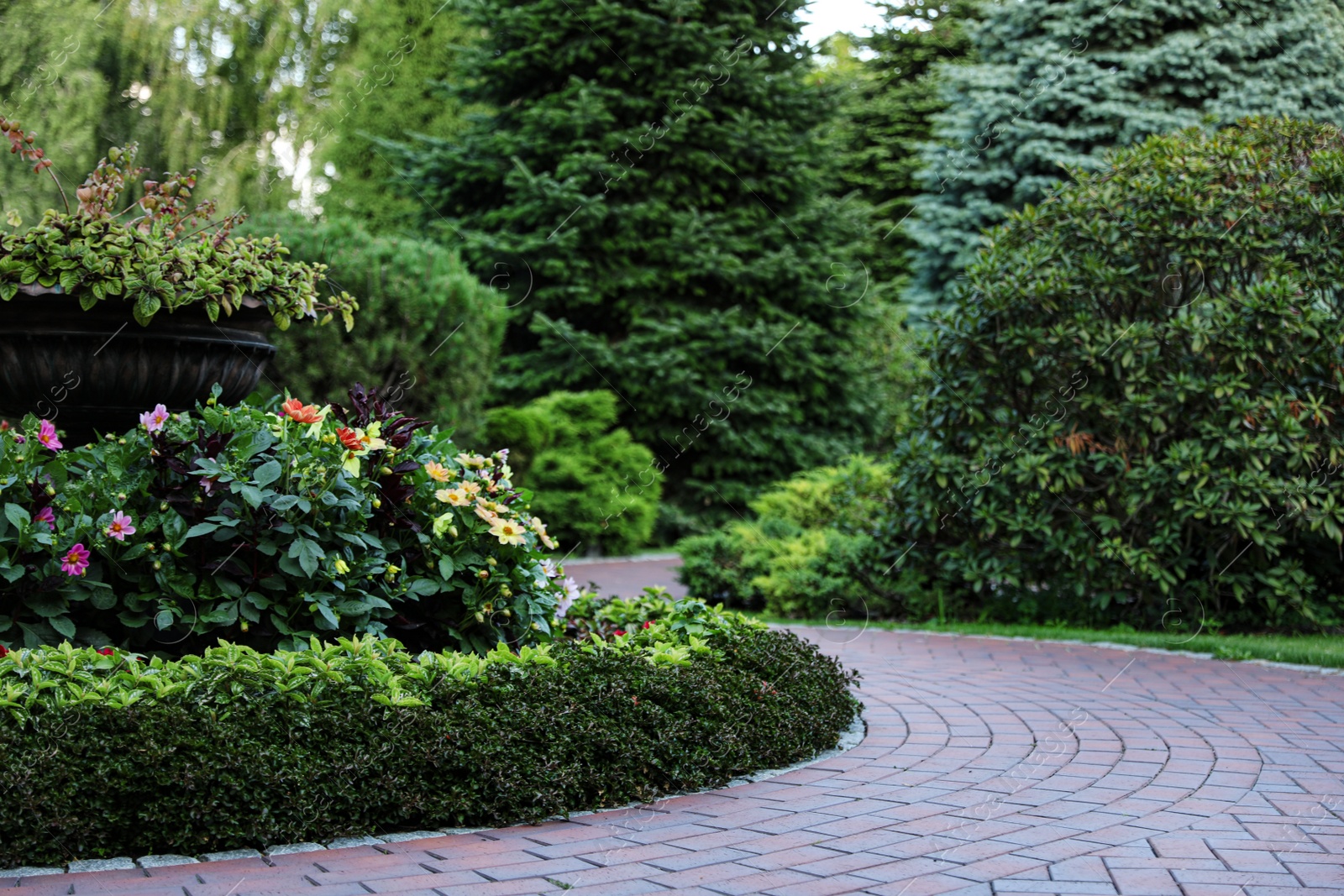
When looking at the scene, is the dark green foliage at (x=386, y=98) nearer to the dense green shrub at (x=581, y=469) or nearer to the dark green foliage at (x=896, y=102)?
the dense green shrub at (x=581, y=469)

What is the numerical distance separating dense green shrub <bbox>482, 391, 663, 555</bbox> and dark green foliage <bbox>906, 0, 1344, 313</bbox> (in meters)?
5.20

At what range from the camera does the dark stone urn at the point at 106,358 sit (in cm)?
434

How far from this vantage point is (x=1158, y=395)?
716 centimetres

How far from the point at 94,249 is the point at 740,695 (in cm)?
302

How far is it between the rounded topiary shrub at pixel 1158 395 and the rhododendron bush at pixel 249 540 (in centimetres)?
414

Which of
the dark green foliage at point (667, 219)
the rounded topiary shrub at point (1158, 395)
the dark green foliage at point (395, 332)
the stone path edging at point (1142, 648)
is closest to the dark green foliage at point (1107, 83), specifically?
the dark green foliage at point (667, 219)

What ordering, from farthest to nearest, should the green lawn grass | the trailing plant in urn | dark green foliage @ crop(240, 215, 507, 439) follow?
dark green foliage @ crop(240, 215, 507, 439)
the green lawn grass
the trailing plant in urn

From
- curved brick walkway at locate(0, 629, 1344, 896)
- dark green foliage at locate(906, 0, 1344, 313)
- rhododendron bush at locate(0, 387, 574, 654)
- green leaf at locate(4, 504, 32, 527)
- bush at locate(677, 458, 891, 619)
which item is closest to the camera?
curved brick walkway at locate(0, 629, 1344, 896)

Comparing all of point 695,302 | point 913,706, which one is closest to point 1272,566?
point 913,706

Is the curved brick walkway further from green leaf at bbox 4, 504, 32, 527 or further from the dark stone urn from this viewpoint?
the dark stone urn

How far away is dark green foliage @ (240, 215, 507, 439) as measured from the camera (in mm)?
10312

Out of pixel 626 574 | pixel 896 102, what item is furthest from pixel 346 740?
pixel 896 102

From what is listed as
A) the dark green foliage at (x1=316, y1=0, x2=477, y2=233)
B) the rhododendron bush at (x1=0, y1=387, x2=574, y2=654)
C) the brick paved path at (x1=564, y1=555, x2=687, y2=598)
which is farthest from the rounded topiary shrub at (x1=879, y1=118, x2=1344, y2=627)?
the dark green foliage at (x1=316, y1=0, x2=477, y2=233)

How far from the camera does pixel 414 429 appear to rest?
4824mm
